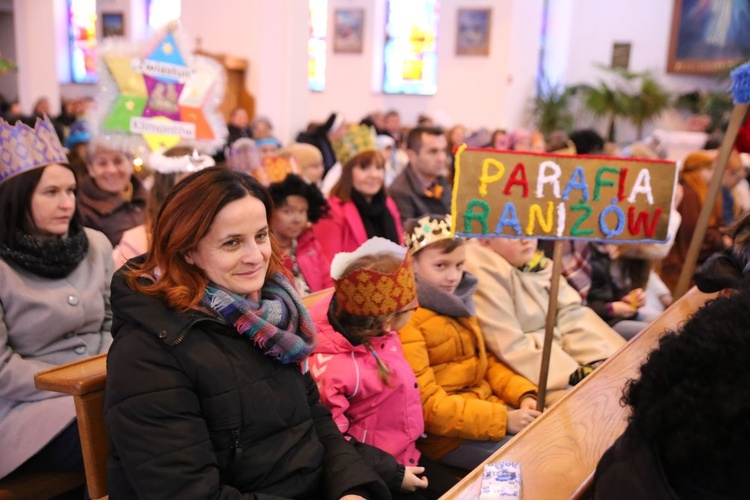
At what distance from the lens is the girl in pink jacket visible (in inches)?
88.7

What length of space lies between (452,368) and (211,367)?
1.28 m

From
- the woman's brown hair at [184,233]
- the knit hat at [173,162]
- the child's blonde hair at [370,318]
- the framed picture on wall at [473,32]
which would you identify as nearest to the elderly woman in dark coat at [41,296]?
the knit hat at [173,162]

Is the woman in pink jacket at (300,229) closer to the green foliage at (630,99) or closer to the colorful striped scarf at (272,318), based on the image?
the colorful striped scarf at (272,318)

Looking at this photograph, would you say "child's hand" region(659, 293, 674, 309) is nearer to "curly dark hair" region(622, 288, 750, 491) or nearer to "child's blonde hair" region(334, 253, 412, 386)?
"child's blonde hair" region(334, 253, 412, 386)

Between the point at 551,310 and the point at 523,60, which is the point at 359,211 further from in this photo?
the point at 523,60

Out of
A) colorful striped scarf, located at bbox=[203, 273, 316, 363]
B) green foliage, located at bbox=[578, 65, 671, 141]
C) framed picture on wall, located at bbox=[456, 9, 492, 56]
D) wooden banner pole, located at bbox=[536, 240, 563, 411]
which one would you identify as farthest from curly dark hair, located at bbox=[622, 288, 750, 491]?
green foliage, located at bbox=[578, 65, 671, 141]

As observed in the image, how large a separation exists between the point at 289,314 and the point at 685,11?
1623 cm

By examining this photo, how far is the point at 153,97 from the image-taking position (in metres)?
3.71

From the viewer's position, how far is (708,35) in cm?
1509

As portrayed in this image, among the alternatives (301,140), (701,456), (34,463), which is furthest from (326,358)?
(301,140)

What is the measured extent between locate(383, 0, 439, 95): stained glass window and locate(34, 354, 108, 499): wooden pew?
44.0 feet

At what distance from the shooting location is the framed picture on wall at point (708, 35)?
14.9 m

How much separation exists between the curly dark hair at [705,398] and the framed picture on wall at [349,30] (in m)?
14.3

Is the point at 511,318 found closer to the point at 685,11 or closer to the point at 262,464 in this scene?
the point at 262,464
